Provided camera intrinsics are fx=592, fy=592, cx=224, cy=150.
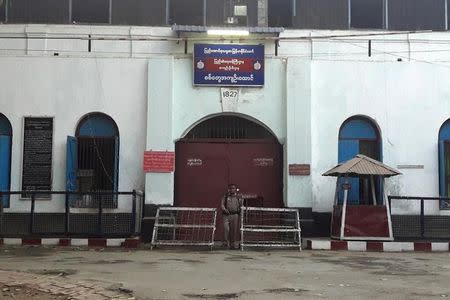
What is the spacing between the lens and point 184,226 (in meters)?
14.2

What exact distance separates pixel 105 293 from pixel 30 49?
1025cm

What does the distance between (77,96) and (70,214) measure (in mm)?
3175

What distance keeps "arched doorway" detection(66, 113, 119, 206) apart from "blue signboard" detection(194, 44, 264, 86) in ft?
9.20

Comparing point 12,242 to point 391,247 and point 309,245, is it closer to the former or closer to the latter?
point 309,245

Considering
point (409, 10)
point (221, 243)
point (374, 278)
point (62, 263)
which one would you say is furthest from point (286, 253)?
point (409, 10)

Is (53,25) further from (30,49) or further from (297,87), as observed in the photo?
(297,87)

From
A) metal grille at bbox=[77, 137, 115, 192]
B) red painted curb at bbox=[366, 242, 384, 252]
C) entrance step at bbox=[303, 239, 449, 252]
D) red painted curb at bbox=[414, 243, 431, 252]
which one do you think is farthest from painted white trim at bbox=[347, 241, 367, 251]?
metal grille at bbox=[77, 137, 115, 192]

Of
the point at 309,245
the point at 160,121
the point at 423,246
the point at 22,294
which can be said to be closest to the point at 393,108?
the point at 423,246

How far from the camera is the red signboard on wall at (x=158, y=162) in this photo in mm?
15477

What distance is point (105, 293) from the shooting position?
752 centimetres

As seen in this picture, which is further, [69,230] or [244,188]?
[244,188]

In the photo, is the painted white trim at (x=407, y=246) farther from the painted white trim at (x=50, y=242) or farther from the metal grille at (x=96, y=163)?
the painted white trim at (x=50, y=242)

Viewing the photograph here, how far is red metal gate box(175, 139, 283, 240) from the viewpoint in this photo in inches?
634

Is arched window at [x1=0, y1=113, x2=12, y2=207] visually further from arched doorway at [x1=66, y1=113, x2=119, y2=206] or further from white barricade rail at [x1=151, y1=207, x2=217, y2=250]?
white barricade rail at [x1=151, y1=207, x2=217, y2=250]
